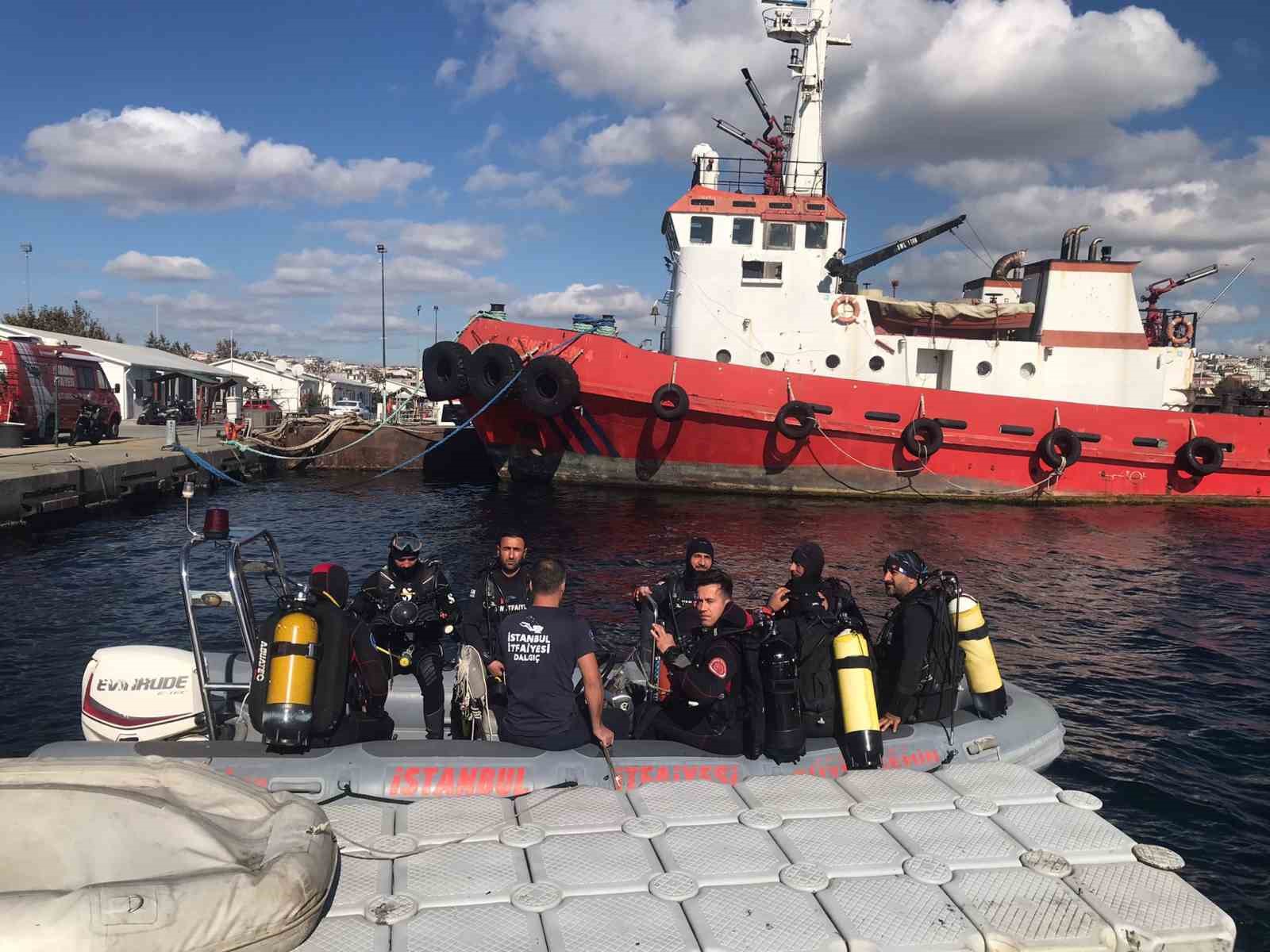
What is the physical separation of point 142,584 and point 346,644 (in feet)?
24.9

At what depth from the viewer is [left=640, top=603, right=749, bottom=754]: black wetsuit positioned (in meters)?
3.70

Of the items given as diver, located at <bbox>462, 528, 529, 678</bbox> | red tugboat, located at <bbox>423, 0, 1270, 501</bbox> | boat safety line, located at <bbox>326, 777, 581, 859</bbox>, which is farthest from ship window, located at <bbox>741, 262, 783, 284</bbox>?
boat safety line, located at <bbox>326, 777, 581, 859</bbox>

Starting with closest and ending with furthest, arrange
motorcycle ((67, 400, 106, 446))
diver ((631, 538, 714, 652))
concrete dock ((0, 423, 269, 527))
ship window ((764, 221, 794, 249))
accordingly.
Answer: diver ((631, 538, 714, 652)) < concrete dock ((0, 423, 269, 527)) < ship window ((764, 221, 794, 249)) < motorcycle ((67, 400, 106, 446))

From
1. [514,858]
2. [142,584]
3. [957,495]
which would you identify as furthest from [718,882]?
[957,495]

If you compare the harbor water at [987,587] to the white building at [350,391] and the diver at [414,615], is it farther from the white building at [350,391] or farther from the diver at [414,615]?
the white building at [350,391]

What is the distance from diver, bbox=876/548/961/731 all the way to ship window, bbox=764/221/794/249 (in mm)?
13675

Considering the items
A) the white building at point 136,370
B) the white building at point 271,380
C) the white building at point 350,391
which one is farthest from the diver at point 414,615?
the white building at point 350,391

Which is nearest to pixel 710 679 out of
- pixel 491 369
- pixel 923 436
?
pixel 491 369

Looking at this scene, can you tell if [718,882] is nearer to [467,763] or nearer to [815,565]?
[467,763]

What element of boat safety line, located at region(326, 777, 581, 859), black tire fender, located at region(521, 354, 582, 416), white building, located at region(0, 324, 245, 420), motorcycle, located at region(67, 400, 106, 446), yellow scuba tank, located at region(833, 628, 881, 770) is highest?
white building, located at region(0, 324, 245, 420)

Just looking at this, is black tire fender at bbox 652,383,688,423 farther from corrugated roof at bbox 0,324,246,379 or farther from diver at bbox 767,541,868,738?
corrugated roof at bbox 0,324,246,379

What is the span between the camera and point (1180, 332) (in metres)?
17.8

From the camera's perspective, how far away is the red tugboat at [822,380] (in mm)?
15719

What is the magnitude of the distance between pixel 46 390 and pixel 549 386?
1220 centimetres
